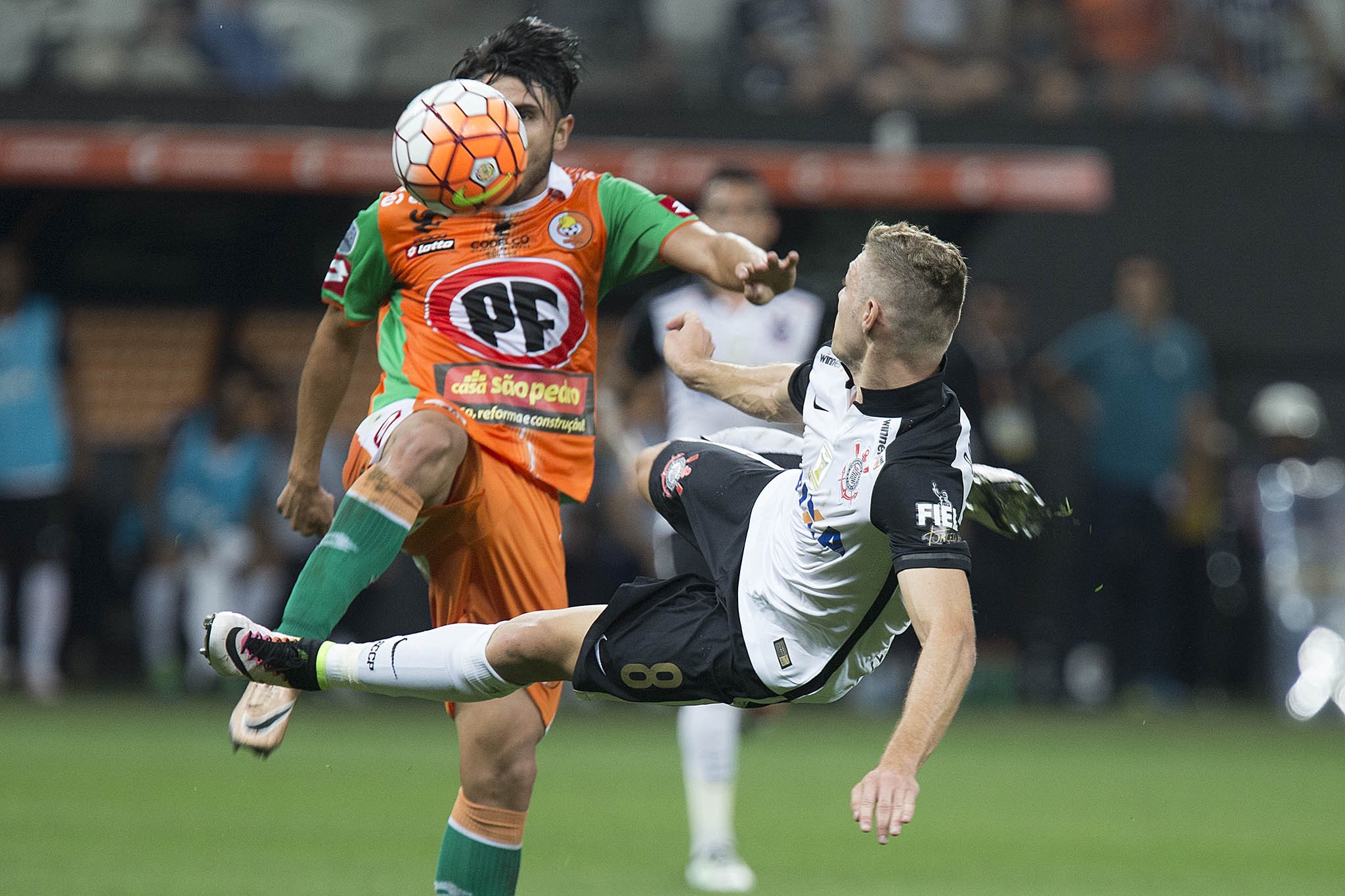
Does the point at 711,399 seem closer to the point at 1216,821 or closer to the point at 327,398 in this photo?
the point at 327,398

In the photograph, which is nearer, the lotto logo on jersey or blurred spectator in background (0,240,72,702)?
the lotto logo on jersey

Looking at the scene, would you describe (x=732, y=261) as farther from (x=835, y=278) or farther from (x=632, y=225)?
(x=835, y=278)

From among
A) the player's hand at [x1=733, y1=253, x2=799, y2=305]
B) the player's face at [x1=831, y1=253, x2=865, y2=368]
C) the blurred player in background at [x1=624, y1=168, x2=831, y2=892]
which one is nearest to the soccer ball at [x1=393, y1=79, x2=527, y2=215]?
the player's hand at [x1=733, y1=253, x2=799, y2=305]

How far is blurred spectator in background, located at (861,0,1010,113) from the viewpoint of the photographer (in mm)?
13375

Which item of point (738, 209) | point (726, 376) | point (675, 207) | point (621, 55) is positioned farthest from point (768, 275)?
point (621, 55)

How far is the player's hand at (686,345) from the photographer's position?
4.98 m

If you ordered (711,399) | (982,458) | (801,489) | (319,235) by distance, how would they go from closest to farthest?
(801,489) < (711,399) < (982,458) < (319,235)

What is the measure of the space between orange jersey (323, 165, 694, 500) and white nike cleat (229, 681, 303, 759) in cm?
90

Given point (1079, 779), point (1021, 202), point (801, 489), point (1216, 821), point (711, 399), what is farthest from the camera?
point (1021, 202)

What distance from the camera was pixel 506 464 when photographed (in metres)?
4.98

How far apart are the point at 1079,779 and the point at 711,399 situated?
140 inches

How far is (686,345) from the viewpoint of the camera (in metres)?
5.02

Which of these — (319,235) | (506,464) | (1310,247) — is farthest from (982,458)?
(506,464)

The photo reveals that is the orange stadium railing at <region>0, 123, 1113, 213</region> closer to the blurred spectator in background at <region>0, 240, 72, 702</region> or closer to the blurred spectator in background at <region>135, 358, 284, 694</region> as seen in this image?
the blurred spectator in background at <region>0, 240, 72, 702</region>
